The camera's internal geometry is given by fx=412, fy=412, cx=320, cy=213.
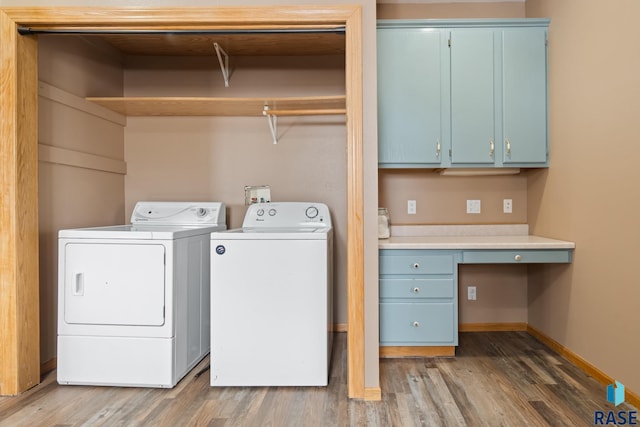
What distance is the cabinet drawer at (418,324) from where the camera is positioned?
2.67 metres

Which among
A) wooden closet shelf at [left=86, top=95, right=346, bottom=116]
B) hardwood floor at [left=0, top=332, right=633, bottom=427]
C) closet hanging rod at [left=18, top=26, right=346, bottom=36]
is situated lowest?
hardwood floor at [left=0, top=332, right=633, bottom=427]

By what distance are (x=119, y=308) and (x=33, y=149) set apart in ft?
3.23

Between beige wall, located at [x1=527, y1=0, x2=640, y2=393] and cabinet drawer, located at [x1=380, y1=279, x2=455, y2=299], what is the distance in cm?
78

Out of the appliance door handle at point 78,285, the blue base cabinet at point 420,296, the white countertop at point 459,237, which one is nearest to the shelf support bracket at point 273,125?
the white countertop at point 459,237

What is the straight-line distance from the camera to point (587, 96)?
240 centimetres

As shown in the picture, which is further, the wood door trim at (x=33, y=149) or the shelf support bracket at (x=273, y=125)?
the shelf support bracket at (x=273, y=125)

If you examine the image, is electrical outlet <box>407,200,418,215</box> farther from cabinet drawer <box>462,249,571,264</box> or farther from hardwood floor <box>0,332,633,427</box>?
hardwood floor <box>0,332,633,427</box>

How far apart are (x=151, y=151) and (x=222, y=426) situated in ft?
7.30

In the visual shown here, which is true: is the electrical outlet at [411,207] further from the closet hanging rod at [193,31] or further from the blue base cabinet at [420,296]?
the closet hanging rod at [193,31]

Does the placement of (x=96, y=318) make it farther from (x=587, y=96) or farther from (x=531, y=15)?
(x=531, y=15)

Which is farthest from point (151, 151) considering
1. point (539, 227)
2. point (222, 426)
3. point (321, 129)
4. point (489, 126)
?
point (539, 227)

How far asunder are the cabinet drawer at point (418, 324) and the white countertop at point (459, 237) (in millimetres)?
395

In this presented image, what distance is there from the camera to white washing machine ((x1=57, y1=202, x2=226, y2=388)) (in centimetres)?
222

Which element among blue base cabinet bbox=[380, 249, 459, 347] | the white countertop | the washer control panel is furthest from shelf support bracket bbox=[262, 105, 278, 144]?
blue base cabinet bbox=[380, 249, 459, 347]
